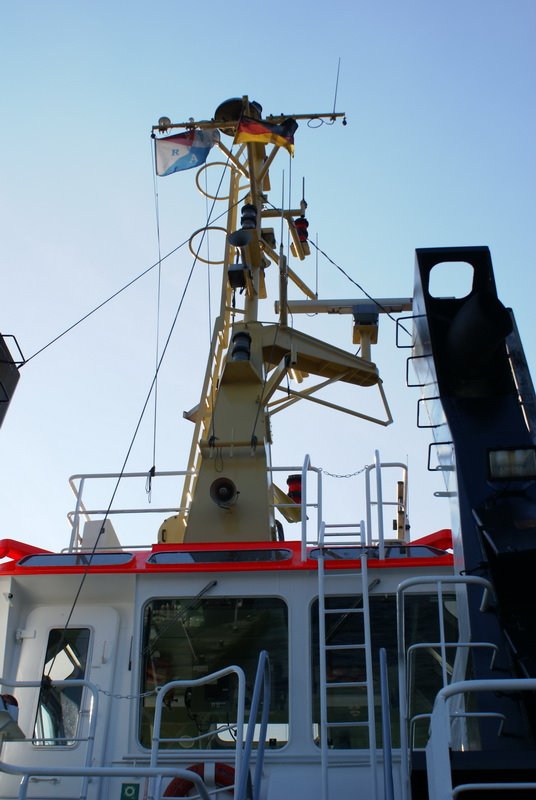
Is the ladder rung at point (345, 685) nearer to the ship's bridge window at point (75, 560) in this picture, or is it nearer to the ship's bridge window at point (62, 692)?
the ship's bridge window at point (62, 692)

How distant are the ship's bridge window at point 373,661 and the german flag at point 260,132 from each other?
637 cm

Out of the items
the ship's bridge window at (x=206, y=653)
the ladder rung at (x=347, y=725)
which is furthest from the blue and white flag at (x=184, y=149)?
the ladder rung at (x=347, y=725)

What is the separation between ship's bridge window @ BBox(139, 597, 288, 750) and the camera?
6.72 meters

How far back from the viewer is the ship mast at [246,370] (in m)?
8.80

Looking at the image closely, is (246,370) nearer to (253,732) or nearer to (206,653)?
(206,653)

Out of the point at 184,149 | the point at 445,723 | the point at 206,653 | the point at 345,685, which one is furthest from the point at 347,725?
the point at 184,149

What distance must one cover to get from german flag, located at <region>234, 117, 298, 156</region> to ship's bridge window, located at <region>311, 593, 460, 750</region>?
6.37 m

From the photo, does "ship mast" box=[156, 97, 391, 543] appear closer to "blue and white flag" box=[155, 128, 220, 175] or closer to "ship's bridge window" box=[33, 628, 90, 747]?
"blue and white flag" box=[155, 128, 220, 175]

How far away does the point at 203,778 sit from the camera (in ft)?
20.4

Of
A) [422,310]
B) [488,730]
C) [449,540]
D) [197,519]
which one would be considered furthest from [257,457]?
[488,730]

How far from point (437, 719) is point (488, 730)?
143 cm

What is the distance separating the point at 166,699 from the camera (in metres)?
6.75

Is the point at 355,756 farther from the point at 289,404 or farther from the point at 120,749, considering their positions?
the point at 289,404

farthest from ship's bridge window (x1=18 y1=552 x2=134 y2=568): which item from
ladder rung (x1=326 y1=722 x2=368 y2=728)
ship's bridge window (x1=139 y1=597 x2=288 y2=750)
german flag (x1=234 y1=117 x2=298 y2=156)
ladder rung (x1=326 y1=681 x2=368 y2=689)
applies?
german flag (x1=234 y1=117 x2=298 y2=156)
